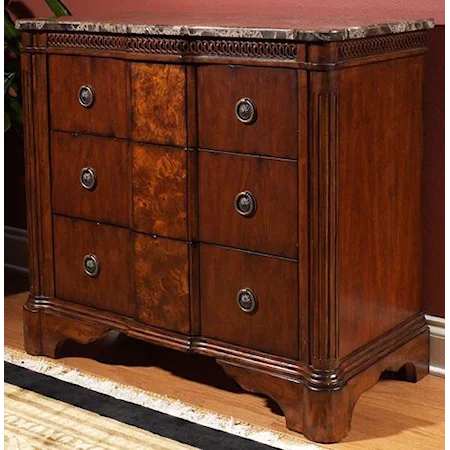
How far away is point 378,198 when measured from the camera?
A: 2.27 metres

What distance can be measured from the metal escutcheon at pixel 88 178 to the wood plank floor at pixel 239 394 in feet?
1.52

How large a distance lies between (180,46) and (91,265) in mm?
619

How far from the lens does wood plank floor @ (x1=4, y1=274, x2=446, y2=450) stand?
2205 mm

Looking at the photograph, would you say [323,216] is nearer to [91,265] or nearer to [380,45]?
[380,45]

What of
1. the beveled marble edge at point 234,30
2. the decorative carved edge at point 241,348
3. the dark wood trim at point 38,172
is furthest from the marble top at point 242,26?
the decorative carved edge at point 241,348

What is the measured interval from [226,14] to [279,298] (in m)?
0.88

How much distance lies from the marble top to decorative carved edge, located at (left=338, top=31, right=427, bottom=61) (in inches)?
0.8

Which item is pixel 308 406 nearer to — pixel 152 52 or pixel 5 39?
pixel 152 52

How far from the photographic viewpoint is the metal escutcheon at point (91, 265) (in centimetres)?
254

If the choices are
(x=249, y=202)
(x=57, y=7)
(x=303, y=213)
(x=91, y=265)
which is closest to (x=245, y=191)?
(x=249, y=202)

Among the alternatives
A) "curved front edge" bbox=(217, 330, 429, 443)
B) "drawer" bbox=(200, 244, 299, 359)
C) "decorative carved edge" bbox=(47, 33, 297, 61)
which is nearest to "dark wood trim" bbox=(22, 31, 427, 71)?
"decorative carved edge" bbox=(47, 33, 297, 61)

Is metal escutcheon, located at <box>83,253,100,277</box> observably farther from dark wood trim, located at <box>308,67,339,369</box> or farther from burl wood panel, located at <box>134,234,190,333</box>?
dark wood trim, located at <box>308,67,339,369</box>

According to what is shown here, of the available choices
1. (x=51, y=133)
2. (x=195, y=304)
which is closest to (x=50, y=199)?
(x=51, y=133)

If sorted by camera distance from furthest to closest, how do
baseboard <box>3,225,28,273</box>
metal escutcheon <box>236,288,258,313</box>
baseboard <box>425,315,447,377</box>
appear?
baseboard <box>3,225,28,273</box>, baseboard <box>425,315,447,377</box>, metal escutcheon <box>236,288,258,313</box>
